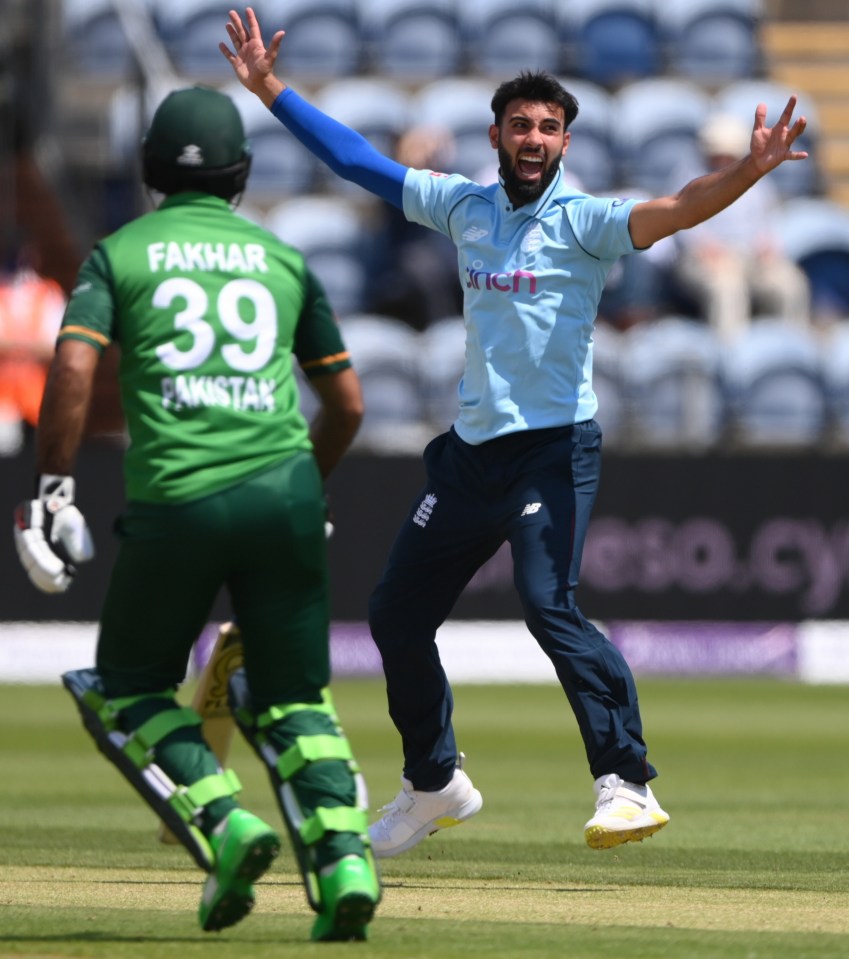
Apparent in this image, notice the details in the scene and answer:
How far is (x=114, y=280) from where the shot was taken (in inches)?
166

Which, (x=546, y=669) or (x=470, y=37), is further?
(x=470, y=37)

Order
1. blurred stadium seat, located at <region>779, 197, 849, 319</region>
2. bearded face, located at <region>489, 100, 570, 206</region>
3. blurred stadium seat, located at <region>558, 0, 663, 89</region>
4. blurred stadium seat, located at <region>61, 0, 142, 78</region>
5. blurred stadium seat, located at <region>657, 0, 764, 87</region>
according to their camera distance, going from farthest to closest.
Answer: blurred stadium seat, located at <region>657, 0, 764, 87</region>, blurred stadium seat, located at <region>558, 0, 663, 89</region>, blurred stadium seat, located at <region>61, 0, 142, 78</region>, blurred stadium seat, located at <region>779, 197, 849, 319</region>, bearded face, located at <region>489, 100, 570, 206</region>

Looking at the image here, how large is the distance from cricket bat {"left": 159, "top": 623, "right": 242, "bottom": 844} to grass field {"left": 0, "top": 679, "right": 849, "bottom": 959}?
321mm

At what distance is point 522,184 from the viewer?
5.62 metres

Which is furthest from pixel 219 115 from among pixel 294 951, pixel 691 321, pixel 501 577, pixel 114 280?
pixel 691 321

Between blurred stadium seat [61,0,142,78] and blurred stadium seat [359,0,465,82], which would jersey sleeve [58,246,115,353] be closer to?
blurred stadium seat [61,0,142,78]

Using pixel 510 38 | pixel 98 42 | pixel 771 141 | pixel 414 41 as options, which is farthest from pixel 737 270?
pixel 771 141

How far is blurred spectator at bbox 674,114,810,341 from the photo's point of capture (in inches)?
593

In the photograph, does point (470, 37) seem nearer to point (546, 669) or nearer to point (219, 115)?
point (546, 669)

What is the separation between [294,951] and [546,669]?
991cm

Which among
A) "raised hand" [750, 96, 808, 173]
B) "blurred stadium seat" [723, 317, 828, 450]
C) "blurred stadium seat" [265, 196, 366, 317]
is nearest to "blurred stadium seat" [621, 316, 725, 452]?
"blurred stadium seat" [723, 317, 828, 450]

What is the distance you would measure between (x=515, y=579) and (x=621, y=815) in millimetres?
652

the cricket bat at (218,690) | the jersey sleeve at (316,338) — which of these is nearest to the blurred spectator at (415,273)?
the cricket bat at (218,690)

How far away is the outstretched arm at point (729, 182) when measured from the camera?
203 inches
